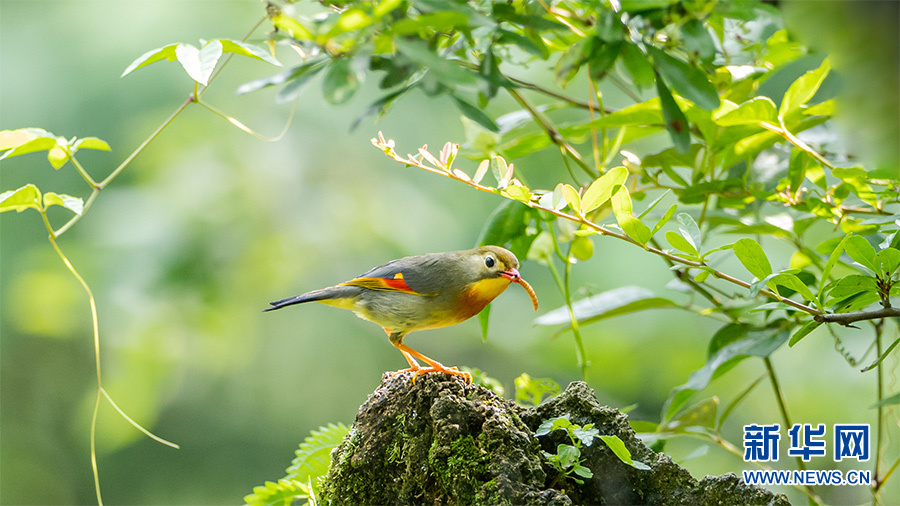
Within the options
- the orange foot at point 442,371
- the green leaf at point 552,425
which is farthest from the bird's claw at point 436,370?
the green leaf at point 552,425

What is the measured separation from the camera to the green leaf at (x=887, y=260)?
2.37 ft

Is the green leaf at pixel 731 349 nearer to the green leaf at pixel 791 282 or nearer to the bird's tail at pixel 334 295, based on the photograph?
the green leaf at pixel 791 282

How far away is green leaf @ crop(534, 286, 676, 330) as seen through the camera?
1.23m

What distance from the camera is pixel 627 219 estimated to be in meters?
0.80

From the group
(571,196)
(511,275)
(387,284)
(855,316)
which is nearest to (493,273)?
(511,275)

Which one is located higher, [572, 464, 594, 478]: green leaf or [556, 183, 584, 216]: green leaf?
[556, 183, 584, 216]: green leaf

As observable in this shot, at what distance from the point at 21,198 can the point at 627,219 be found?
728mm

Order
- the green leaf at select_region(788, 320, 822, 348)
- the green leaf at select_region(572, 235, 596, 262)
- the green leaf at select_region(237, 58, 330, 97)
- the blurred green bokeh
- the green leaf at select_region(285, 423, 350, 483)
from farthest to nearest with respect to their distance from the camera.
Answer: the blurred green bokeh → the green leaf at select_region(572, 235, 596, 262) → the green leaf at select_region(285, 423, 350, 483) → the green leaf at select_region(788, 320, 822, 348) → the green leaf at select_region(237, 58, 330, 97)

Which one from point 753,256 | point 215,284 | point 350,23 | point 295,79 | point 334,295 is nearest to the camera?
point 350,23

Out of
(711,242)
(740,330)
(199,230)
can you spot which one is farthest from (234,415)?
(740,330)

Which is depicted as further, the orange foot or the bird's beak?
the bird's beak

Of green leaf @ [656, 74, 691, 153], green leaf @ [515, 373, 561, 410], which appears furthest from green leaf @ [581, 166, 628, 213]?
green leaf @ [515, 373, 561, 410]

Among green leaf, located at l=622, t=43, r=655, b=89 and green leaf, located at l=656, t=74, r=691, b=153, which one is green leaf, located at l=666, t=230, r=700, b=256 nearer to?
green leaf, located at l=656, t=74, r=691, b=153

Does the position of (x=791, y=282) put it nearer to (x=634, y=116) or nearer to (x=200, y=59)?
(x=634, y=116)
